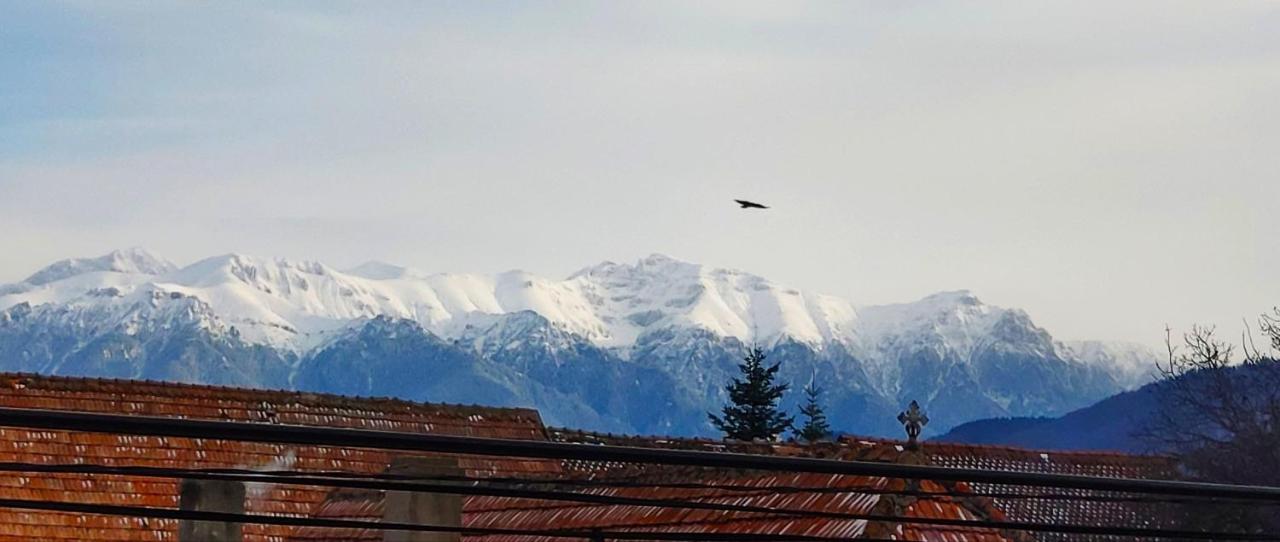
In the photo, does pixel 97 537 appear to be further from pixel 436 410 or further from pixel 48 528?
pixel 436 410

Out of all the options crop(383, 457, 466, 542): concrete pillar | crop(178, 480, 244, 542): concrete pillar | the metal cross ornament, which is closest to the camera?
crop(383, 457, 466, 542): concrete pillar

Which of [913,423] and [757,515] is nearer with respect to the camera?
[757,515]

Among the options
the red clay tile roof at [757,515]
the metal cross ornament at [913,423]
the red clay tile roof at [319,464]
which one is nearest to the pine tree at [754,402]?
the red clay tile roof at [319,464]

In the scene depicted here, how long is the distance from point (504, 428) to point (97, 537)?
8135 millimetres

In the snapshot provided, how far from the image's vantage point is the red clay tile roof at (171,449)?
25.3 m

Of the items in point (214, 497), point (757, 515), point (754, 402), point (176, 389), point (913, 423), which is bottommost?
point (757, 515)

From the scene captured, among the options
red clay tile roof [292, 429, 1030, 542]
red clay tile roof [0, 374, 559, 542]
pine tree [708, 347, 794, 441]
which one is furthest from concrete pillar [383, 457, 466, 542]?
pine tree [708, 347, 794, 441]

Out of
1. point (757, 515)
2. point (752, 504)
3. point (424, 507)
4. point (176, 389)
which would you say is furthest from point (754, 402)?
point (424, 507)

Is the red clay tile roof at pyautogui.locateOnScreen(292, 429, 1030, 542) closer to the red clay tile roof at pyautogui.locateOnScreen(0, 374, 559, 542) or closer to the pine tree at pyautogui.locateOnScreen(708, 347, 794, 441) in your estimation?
the red clay tile roof at pyautogui.locateOnScreen(0, 374, 559, 542)

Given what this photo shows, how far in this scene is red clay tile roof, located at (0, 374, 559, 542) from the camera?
82.9ft

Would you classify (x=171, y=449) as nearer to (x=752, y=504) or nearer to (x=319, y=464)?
(x=319, y=464)

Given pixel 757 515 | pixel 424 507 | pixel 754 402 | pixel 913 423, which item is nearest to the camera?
pixel 424 507

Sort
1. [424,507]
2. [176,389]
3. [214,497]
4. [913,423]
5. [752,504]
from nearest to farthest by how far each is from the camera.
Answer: [424,507] < [752,504] < [214,497] < [913,423] < [176,389]

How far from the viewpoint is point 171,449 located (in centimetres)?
2777
